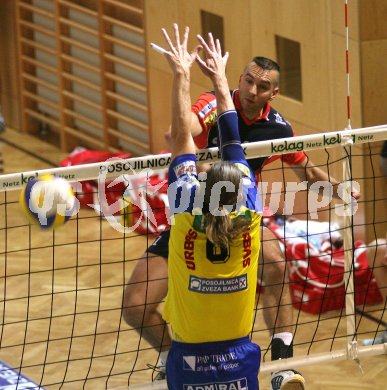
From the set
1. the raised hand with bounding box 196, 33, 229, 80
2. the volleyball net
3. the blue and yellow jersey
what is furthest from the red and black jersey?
the blue and yellow jersey

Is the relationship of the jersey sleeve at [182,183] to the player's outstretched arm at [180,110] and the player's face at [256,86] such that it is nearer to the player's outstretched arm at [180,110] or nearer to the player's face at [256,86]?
the player's outstretched arm at [180,110]

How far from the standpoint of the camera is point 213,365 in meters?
4.64

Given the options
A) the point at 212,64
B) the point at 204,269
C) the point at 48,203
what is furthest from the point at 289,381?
the point at 212,64

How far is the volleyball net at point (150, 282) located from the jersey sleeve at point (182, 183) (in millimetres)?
558

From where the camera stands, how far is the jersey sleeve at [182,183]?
178 inches

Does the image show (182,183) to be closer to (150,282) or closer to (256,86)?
(150,282)

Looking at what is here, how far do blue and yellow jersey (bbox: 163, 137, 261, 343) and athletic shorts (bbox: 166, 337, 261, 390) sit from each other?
0.04 m

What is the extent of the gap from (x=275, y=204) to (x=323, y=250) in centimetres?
91

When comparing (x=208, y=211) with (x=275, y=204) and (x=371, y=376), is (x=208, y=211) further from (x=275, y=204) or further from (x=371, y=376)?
(x=275, y=204)

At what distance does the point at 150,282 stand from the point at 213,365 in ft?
3.71

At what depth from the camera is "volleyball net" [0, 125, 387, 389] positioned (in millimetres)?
5820

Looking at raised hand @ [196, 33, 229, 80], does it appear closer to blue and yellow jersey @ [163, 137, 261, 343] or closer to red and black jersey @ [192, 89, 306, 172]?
blue and yellow jersey @ [163, 137, 261, 343]

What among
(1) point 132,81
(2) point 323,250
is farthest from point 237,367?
(1) point 132,81

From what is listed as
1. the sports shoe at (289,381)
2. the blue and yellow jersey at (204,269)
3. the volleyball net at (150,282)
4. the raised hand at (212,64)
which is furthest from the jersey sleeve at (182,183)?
the sports shoe at (289,381)
